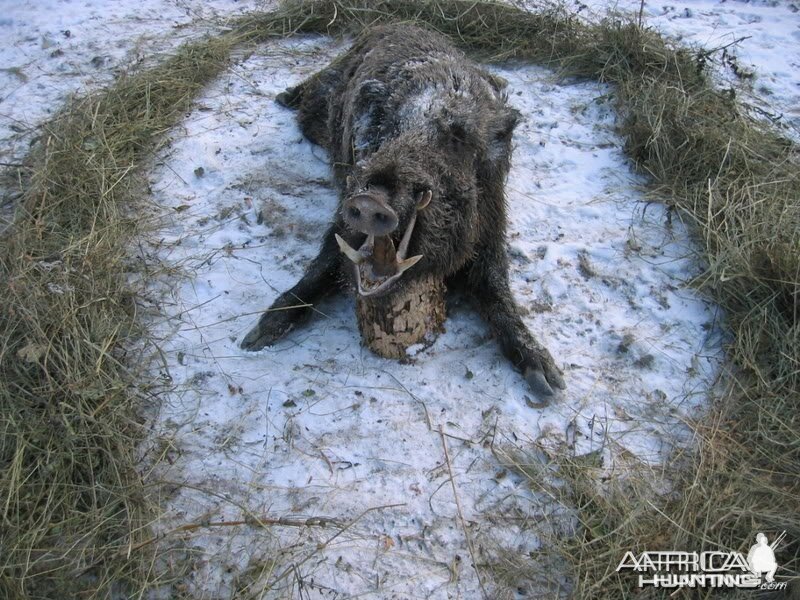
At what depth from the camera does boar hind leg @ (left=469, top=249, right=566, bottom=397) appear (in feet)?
10.0

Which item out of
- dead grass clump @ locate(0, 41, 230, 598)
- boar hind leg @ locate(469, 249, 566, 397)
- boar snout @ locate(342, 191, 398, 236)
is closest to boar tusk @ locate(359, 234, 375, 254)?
boar snout @ locate(342, 191, 398, 236)

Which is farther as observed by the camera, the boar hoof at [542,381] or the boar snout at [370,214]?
the boar hoof at [542,381]

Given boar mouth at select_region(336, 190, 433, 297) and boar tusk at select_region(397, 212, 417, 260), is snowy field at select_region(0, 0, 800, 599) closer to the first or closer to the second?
boar mouth at select_region(336, 190, 433, 297)

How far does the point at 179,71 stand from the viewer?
4.91 meters

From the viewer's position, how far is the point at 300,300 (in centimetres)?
329

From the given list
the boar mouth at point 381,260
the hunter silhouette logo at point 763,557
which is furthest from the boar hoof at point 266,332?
the hunter silhouette logo at point 763,557

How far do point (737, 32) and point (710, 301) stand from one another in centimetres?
325

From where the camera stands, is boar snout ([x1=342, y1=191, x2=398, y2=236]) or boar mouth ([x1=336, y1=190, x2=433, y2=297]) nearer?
boar snout ([x1=342, y1=191, x2=398, y2=236])

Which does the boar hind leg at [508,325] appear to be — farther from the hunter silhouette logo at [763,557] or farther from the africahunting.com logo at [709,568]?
the hunter silhouette logo at [763,557]

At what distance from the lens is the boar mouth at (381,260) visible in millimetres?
2633

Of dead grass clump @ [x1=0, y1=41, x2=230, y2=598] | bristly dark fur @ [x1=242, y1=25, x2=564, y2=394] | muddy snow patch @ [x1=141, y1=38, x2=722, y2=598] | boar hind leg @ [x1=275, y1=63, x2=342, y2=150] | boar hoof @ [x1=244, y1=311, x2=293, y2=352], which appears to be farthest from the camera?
boar hind leg @ [x1=275, y1=63, x2=342, y2=150]

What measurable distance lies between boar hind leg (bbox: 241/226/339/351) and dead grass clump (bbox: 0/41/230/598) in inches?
24.1

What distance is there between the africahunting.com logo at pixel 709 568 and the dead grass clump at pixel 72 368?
71.6 inches

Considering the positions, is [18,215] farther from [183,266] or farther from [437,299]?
[437,299]
